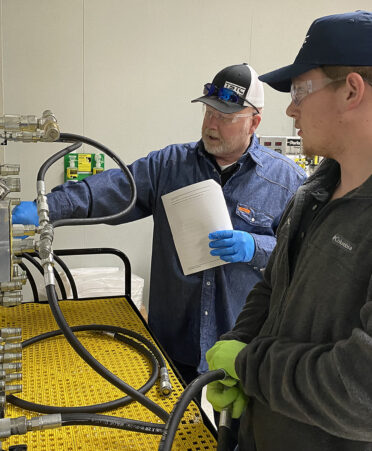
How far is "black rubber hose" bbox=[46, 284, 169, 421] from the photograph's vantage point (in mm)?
887

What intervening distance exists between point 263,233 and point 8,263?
44.0 inches

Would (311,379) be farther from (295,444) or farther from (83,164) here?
(83,164)

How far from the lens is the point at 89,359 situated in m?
0.89

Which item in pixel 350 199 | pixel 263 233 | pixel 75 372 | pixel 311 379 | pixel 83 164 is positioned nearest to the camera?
pixel 311 379

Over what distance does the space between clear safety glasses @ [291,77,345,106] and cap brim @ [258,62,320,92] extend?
0.02 metres

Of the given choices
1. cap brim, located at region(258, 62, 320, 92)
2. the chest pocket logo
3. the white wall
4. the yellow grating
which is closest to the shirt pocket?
the chest pocket logo

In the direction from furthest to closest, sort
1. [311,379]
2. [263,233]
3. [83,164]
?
[83,164]
[263,233]
[311,379]

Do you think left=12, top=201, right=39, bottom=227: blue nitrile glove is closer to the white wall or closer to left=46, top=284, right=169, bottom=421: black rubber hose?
left=46, top=284, right=169, bottom=421: black rubber hose

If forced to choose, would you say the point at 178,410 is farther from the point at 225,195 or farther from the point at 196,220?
the point at 225,195

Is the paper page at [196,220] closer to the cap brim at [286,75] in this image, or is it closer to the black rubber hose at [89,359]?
the cap brim at [286,75]

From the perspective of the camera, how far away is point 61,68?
288 cm

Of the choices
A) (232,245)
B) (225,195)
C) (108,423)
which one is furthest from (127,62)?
(108,423)

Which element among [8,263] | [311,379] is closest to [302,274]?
[311,379]

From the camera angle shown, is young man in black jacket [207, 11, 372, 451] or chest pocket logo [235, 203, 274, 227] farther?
chest pocket logo [235, 203, 274, 227]
